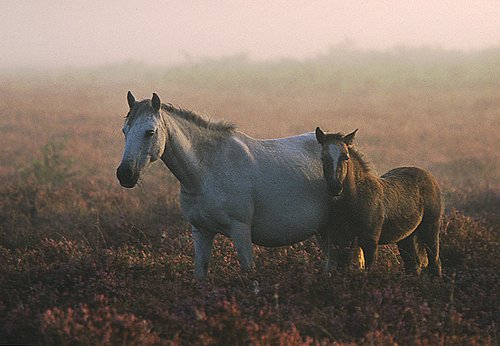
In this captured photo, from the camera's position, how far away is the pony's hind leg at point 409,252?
7.09 meters

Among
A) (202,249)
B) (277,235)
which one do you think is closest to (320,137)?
(277,235)

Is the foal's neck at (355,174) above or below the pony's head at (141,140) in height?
below

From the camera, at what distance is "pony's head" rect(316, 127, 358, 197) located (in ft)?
19.6

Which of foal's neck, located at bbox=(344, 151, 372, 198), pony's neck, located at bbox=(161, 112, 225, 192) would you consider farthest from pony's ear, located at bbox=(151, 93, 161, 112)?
foal's neck, located at bbox=(344, 151, 372, 198)

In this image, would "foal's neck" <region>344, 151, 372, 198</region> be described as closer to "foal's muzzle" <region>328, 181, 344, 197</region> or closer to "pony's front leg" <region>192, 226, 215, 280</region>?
"foal's muzzle" <region>328, 181, 344, 197</region>

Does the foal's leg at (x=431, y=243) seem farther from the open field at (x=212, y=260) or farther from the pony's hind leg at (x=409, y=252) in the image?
the open field at (x=212, y=260)

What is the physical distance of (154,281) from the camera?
5902 mm

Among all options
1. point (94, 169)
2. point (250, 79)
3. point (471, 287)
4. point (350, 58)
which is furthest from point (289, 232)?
point (350, 58)

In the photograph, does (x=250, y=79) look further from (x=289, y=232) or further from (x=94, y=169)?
(x=289, y=232)

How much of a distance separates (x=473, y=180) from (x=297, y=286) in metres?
11.2

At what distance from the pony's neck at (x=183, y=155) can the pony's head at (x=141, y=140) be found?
0.22 m

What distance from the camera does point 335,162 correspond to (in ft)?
19.7

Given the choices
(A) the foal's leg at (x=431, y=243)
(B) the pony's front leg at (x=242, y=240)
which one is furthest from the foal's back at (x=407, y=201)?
(B) the pony's front leg at (x=242, y=240)

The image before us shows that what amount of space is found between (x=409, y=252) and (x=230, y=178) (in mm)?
2404
